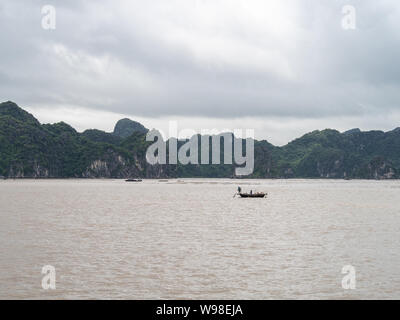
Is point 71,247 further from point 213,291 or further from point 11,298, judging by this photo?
point 213,291

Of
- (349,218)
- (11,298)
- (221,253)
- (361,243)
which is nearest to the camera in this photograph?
(11,298)

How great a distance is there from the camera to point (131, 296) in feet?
78.4

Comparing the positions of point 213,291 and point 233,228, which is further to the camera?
point 233,228

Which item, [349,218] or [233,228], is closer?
[233,228]

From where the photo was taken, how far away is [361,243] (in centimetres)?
4275

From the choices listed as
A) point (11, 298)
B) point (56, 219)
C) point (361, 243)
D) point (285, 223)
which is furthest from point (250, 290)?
point (56, 219)

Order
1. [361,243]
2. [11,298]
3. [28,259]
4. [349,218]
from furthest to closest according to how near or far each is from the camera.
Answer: [349,218]
[361,243]
[28,259]
[11,298]

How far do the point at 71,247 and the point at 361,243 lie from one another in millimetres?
26826

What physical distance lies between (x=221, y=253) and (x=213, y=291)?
39.4 ft

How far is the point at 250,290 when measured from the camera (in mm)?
25234

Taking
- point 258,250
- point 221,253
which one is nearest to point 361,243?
point 258,250

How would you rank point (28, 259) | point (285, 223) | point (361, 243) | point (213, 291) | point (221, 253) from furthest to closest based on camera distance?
1. point (285, 223)
2. point (361, 243)
3. point (221, 253)
4. point (28, 259)
5. point (213, 291)

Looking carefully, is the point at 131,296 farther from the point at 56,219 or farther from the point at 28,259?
the point at 56,219
